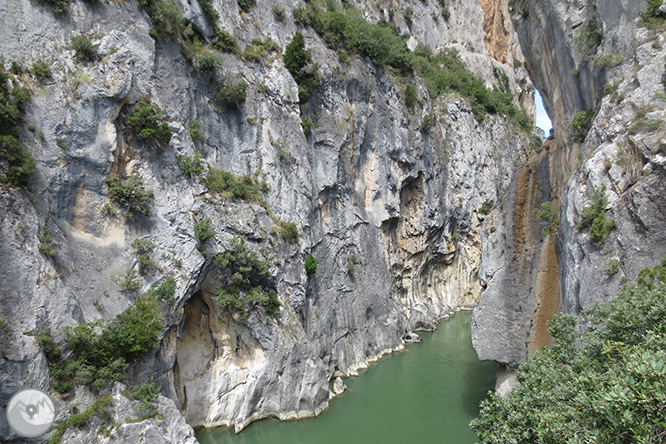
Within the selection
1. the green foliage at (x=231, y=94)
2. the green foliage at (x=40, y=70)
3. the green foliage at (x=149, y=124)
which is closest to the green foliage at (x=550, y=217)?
the green foliage at (x=231, y=94)

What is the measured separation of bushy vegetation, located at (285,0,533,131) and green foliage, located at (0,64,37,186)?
16.0 metres

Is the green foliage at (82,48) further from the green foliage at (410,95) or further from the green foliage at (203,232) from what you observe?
the green foliage at (410,95)

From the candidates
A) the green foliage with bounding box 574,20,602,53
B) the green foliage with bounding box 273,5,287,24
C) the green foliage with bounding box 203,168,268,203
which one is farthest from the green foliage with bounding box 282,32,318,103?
the green foliage with bounding box 574,20,602,53

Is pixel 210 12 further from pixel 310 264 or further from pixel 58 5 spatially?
pixel 310 264

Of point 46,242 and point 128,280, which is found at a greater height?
point 46,242

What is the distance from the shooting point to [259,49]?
68.7 feet

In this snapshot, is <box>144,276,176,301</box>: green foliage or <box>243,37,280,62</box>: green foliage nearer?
<box>144,276,176,301</box>: green foliage

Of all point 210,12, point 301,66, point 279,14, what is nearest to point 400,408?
point 301,66

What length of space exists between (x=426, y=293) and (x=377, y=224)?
1006 cm

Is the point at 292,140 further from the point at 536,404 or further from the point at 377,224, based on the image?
the point at 536,404

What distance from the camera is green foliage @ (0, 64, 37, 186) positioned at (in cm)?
1138

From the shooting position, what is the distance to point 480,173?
36625 millimetres

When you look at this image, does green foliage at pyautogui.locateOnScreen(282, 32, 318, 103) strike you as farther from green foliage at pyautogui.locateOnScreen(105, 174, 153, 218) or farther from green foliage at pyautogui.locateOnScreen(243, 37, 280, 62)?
green foliage at pyautogui.locateOnScreen(105, 174, 153, 218)

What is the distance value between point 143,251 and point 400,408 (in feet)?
41.2
